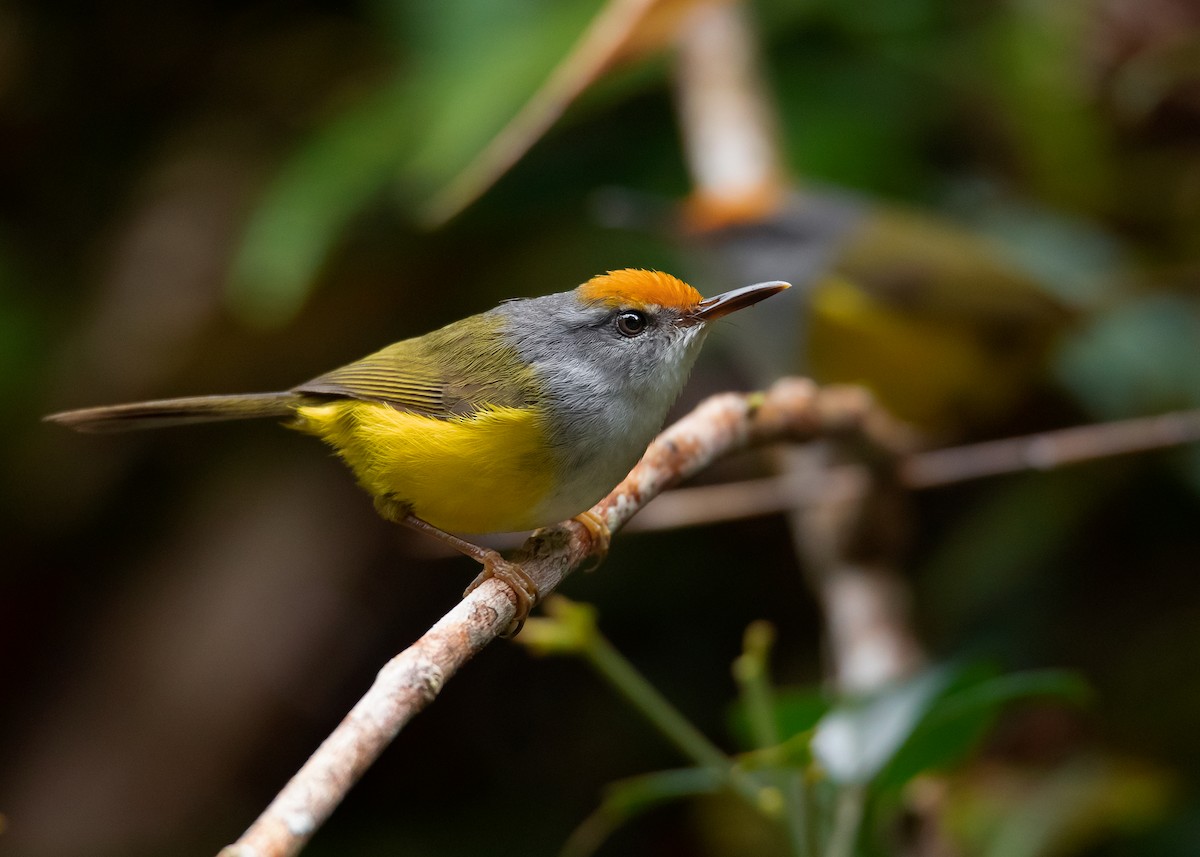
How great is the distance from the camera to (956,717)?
2.10 meters

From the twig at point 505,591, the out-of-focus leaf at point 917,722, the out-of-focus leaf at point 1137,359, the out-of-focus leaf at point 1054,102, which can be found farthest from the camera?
the out-of-focus leaf at point 1054,102

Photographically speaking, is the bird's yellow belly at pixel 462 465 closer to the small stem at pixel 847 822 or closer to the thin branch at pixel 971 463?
the thin branch at pixel 971 463

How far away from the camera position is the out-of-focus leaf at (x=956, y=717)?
2.06m

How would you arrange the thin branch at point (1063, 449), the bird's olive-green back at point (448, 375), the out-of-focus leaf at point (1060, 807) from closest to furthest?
the bird's olive-green back at point (448, 375) → the thin branch at point (1063, 449) → the out-of-focus leaf at point (1060, 807)

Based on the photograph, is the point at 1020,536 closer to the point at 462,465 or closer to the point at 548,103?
the point at 548,103

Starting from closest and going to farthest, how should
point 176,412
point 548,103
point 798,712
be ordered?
1. point 798,712
2. point 176,412
3. point 548,103

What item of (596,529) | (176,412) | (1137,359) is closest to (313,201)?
(176,412)

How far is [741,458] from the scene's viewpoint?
15.1 ft

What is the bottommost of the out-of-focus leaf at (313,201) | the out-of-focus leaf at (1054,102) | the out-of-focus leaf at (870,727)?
the out-of-focus leaf at (870,727)

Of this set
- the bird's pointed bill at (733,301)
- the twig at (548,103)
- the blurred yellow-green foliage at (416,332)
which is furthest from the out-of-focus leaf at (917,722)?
the twig at (548,103)

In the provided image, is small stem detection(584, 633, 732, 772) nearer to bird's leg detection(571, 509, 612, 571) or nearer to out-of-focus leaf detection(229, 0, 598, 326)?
bird's leg detection(571, 509, 612, 571)

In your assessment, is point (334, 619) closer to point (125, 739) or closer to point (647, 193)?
point (125, 739)

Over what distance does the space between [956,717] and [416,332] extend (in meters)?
2.99

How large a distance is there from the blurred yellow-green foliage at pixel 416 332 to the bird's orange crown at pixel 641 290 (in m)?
1.62
